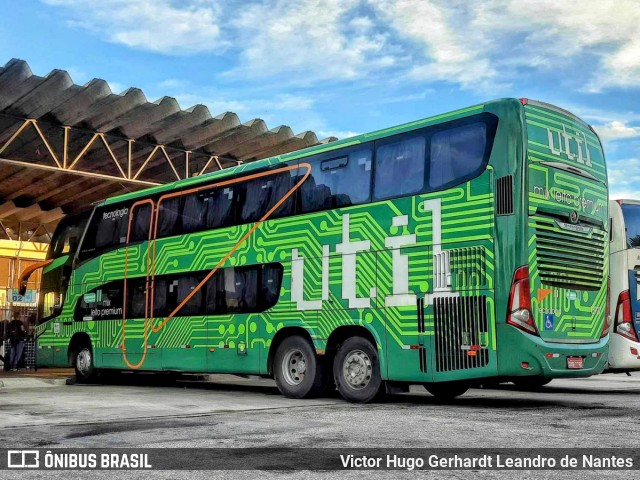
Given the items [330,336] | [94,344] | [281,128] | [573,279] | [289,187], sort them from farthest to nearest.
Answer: [281,128] < [94,344] < [289,187] < [330,336] < [573,279]

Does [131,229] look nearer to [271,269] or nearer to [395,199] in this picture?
[271,269]

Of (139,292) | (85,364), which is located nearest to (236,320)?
(139,292)

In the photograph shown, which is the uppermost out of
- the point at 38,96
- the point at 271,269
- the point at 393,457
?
the point at 38,96

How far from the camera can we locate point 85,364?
18.0 meters

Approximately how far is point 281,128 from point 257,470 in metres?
17.8

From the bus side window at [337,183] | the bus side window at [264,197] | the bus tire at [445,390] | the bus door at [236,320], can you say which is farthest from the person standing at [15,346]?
the bus tire at [445,390]

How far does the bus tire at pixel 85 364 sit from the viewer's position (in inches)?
701

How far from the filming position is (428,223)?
37.7 feet

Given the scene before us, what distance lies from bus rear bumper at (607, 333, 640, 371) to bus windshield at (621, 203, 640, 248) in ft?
5.57

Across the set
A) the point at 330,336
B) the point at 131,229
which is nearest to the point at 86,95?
the point at 131,229

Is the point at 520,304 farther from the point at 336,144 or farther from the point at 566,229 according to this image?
the point at 336,144

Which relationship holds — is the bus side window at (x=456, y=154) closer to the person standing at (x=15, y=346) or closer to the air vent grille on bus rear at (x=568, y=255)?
the air vent grille on bus rear at (x=568, y=255)

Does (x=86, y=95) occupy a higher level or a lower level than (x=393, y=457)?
higher

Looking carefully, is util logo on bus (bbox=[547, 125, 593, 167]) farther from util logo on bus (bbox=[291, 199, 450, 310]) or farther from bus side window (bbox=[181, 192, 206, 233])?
bus side window (bbox=[181, 192, 206, 233])
